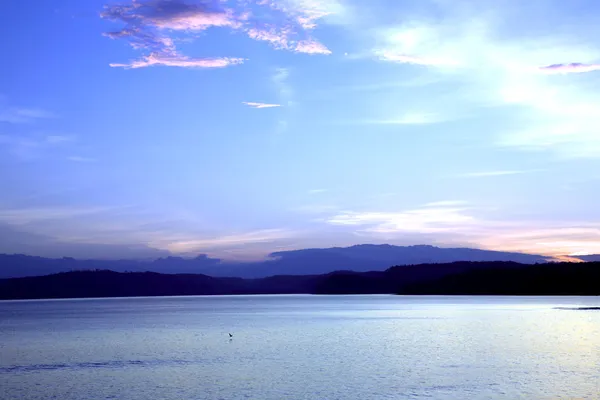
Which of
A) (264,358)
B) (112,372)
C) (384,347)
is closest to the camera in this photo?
(112,372)

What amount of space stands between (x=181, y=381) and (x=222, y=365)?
1127 cm

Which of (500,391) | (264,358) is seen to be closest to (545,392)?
(500,391)

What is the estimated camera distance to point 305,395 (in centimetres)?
4697

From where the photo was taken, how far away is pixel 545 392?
45.9m

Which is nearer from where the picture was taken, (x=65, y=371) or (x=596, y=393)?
(x=596, y=393)

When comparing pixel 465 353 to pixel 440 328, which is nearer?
pixel 465 353

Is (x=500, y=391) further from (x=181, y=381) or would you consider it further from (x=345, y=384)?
(x=181, y=381)

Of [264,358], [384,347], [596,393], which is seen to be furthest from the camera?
[384,347]

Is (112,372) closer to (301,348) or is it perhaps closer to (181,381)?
(181,381)

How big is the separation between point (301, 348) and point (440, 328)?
42123mm

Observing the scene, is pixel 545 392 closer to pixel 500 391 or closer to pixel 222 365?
pixel 500 391

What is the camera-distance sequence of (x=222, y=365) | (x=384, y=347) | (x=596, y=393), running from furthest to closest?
(x=384, y=347)
(x=222, y=365)
(x=596, y=393)

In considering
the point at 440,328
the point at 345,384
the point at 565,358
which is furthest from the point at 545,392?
the point at 440,328

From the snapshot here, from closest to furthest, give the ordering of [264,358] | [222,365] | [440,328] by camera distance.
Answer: [222,365] < [264,358] < [440,328]
